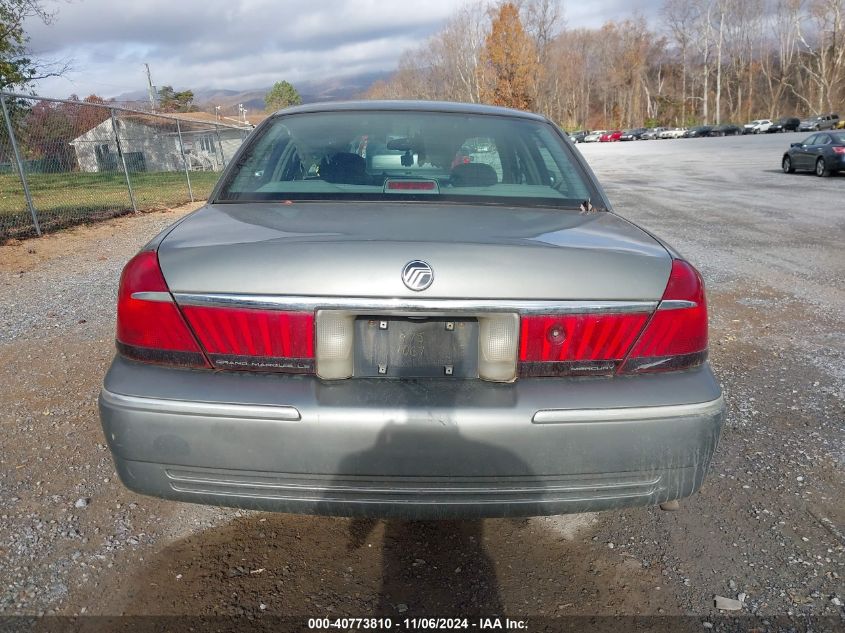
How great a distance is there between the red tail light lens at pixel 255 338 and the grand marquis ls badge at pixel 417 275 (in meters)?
0.29

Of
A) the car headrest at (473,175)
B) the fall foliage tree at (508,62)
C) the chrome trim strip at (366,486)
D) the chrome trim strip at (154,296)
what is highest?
the fall foliage tree at (508,62)

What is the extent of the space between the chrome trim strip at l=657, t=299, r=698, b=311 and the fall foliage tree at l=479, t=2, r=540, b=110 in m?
68.2

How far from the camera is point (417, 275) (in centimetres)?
168

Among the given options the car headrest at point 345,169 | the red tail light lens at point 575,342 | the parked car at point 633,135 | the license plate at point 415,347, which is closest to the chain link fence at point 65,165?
the car headrest at point 345,169

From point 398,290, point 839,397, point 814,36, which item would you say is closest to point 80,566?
point 398,290

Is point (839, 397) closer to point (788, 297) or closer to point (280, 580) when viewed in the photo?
point (788, 297)

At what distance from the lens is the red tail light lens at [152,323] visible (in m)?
1.80

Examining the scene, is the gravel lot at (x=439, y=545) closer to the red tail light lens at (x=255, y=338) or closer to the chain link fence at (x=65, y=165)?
the red tail light lens at (x=255, y=338)

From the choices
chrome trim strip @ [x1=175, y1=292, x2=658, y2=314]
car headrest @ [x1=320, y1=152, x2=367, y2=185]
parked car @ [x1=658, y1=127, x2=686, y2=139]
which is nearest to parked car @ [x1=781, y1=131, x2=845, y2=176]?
car headrest @ [x1=320, y1=152, x2=367, y2=185]

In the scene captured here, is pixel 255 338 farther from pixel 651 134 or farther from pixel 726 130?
pixel 651 134

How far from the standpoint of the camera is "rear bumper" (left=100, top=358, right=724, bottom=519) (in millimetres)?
1699

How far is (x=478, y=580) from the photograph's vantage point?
211 centimetres

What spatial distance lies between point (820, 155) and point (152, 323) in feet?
70.5

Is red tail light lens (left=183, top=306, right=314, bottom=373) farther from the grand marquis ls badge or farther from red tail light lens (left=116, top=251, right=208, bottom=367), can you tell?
the grand marquis ls badge
